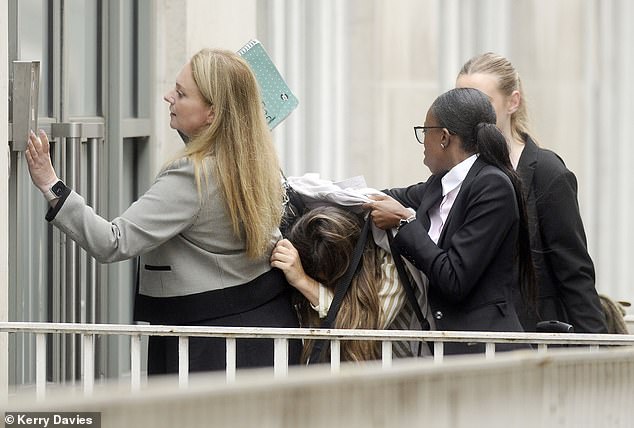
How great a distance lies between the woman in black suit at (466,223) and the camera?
3.38 metres

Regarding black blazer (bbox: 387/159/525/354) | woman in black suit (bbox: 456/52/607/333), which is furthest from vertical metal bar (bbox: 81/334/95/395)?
woman in black suit (bbox: 456/52/607/333)

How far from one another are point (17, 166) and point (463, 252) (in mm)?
1561

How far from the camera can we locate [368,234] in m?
3.52

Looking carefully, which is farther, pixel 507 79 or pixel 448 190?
pixel 507 79

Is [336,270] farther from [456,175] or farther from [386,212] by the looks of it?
[456,175]

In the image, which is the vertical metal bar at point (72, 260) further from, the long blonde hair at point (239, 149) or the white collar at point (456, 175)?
the white collar at point (456, 175)

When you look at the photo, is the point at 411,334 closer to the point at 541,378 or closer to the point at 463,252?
the point at 463,252

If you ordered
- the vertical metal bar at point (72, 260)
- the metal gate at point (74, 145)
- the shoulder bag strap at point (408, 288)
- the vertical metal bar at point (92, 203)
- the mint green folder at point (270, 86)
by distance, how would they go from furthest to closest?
the vertical metal bar at point (92, 203), the vertical metal bar at point (72, 260), the metal gate at point (74, 145), the mint green folder at point (270, 86), the shoulder bag strap at point (408, 288)

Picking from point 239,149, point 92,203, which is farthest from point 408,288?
point 92,203

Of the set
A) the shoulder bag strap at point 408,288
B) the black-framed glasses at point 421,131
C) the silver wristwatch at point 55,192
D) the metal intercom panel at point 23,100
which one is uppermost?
the metal intercom panel at point 23,100

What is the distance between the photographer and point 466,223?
3.43 metres

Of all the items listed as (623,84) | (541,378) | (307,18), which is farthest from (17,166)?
(623,84)

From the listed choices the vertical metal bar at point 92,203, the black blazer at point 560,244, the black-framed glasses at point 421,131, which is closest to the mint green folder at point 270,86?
the black-framed glasses at point 421,131

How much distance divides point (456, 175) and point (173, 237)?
0.76 m
